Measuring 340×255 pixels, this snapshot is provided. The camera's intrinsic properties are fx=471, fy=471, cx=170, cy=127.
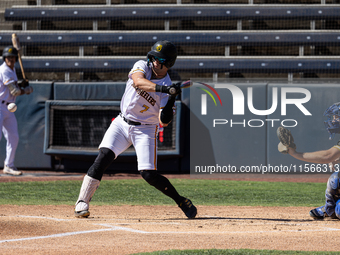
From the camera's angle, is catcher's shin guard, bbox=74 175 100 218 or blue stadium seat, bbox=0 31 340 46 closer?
catcher's shin guard, bbox=74 175 100 218

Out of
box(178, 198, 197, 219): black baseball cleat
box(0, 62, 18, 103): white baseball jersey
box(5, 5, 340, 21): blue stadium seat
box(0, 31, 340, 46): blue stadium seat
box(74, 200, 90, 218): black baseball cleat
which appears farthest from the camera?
box(5, 5, 340, 21): blue stadium seat

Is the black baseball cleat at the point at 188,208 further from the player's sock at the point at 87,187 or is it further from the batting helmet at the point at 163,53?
the batting helmet at the point at 163,53

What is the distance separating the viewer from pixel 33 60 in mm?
12758

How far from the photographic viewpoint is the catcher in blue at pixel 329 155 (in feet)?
12.8

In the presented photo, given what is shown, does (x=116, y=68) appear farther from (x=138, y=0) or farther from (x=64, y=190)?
(x=64, y=190)

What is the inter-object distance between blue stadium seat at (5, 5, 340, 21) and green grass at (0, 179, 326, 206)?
19.5 feet

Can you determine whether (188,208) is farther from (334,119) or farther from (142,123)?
(334,119)

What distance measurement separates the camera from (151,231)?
387cm

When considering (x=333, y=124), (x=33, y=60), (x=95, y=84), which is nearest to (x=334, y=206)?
(x=333, y=124)

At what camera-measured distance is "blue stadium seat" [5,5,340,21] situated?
1294 centimetres

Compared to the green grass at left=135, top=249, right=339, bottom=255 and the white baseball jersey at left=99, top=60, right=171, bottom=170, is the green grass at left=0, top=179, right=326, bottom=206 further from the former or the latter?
the green grass at left=135, top=249, right=339, bottom=255

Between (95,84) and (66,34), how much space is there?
12.2ft

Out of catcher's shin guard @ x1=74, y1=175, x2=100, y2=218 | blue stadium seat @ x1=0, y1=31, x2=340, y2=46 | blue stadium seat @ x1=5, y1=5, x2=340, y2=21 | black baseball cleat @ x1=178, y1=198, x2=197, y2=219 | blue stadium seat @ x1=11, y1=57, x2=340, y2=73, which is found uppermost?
blue stadium seat @ x1=5, y1=5, x2=340, y2=21

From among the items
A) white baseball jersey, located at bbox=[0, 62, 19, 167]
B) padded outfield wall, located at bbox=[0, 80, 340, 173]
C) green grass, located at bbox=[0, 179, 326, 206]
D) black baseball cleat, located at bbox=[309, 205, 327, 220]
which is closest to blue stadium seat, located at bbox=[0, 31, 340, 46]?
padded outfield wall, located at bbox=[0, 80, 340, 173]
